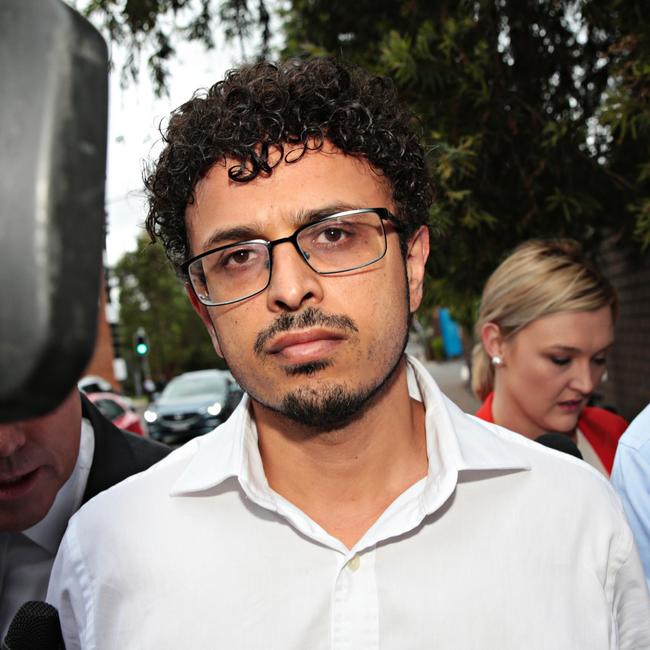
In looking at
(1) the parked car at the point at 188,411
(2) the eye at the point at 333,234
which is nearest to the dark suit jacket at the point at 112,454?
(2) the eye at the point at 333,234

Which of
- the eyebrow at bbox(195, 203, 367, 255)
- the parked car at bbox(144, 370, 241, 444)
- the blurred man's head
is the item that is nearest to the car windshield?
the parked car at bbox(144, 370, 241, 444)

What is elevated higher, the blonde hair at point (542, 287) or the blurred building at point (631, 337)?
the blonde hair at point (542, 287)

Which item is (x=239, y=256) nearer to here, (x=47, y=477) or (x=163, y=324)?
(x=47, y=477)

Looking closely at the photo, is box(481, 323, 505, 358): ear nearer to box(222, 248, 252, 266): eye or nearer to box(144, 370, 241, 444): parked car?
box(222, 248, 252, 266): eye

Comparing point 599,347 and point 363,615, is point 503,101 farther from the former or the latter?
point 363,615

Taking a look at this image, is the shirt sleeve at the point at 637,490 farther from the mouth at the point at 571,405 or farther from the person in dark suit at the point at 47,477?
the person in dark suit at the point at 47,477

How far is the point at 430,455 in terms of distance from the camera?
1.86 meters

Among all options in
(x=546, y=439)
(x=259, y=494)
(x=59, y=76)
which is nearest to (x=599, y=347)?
(x=546, y=439)

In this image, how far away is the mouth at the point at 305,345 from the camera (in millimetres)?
1676

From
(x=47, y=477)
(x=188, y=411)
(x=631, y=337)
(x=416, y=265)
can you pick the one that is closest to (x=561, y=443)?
(x=416, y=265)

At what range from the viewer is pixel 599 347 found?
305cm

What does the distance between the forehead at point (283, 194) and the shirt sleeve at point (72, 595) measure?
81 centimetres

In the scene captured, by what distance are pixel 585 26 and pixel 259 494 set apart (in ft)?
12.7

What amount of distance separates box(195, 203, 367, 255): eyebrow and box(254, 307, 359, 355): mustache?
0.21 metres
